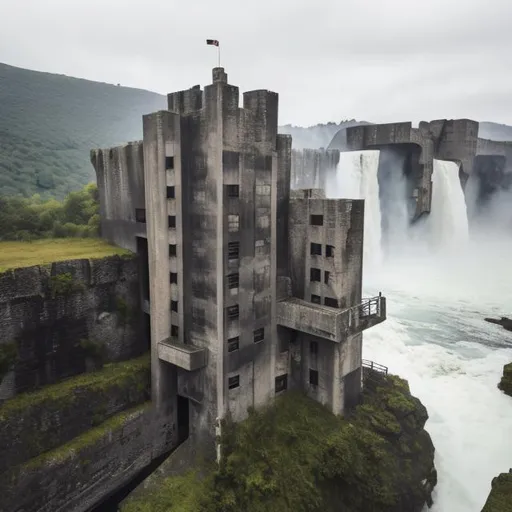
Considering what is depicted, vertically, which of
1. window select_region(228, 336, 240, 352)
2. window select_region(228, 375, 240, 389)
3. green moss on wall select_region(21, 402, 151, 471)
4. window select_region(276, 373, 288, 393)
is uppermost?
window select_region(228, 336, 240, 352)

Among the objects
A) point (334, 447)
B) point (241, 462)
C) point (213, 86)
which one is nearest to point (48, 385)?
point (241, 462)

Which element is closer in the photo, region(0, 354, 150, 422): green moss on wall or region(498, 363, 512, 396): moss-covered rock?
region(0, 354, 150, 422): green moss on wall

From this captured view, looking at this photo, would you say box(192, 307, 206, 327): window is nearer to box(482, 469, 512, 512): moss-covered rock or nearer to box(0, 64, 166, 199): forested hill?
box(482, 469, 512, 512): moss-covered rock

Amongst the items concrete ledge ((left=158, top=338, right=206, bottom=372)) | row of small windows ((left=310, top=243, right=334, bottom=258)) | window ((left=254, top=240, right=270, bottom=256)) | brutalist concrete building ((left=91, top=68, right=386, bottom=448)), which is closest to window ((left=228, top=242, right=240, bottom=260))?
brutalist concrete building ((left=91, top=68, right=386, bottom=448))

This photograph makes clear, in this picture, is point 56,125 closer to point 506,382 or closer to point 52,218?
point 52,218

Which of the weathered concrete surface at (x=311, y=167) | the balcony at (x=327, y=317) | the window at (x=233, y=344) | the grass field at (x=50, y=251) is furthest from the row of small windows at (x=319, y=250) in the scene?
the weathered concrete surface at (x=311, y=167)

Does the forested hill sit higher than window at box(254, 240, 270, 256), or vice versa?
the forested hill

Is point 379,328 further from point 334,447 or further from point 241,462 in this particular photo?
point 241,462
